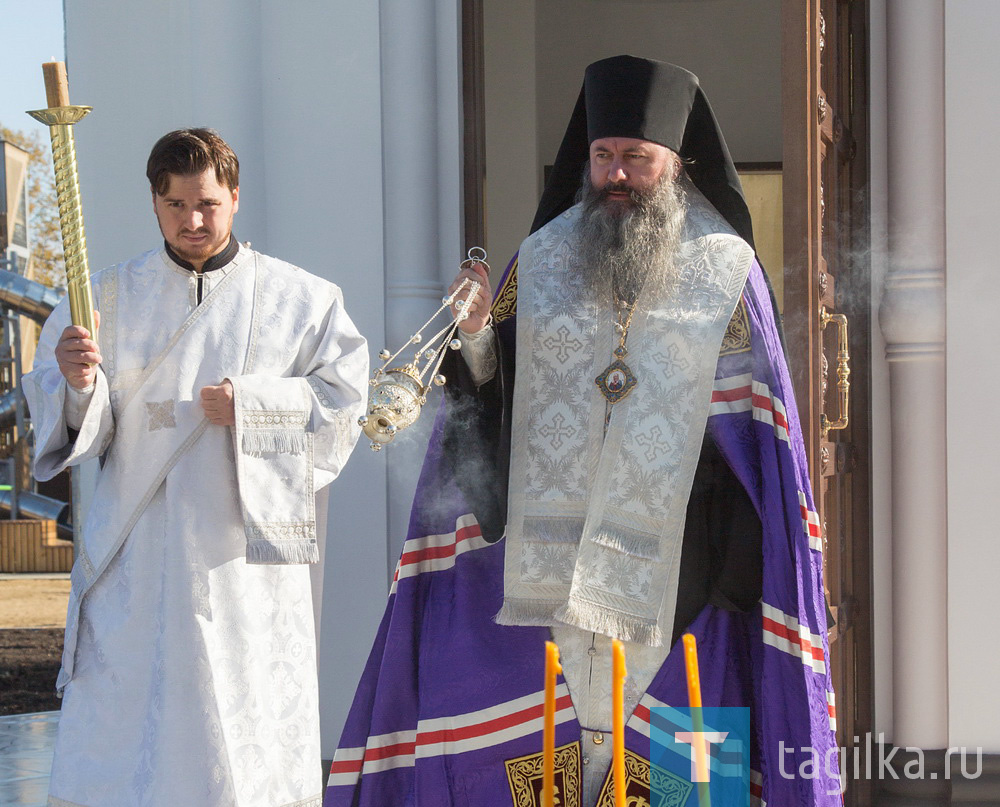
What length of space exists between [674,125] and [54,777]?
2044 millimetres

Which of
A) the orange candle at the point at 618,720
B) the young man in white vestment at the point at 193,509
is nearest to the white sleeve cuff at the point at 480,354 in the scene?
the young man in white vestment at the point at 193,509

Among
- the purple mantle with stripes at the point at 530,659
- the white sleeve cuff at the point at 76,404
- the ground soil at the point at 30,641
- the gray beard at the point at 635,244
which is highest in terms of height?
the gray beard at the point at 635,244

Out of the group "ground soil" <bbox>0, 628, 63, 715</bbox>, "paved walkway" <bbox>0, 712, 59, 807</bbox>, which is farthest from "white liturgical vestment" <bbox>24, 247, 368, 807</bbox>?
"ground soil" <bbox>0, 628, 63, 715</bbox>

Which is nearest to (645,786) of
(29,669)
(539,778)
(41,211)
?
(539,778)

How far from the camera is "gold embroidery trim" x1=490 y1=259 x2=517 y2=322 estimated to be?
2.71m

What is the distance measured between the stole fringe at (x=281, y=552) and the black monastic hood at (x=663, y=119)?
3.04 ft

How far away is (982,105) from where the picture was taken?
12.4ft

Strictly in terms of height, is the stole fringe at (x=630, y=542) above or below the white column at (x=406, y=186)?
below

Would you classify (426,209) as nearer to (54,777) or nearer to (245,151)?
(245,151)

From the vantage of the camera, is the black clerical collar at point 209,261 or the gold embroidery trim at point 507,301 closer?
the gold embroidery trim at point 507,301

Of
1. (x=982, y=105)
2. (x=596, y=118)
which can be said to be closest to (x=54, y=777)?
(x=596, y=118)

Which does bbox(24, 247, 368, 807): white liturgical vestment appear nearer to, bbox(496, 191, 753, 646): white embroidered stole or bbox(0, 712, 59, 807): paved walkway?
bbox(496, 191, 753, 646): white embroidered stole

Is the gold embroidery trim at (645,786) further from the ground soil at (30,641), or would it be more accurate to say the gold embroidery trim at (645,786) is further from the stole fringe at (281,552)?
the ground soil at (30,641)

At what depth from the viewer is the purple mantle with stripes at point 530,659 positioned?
7.74 ft
